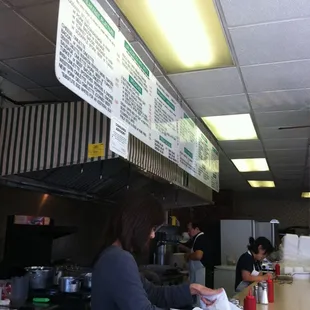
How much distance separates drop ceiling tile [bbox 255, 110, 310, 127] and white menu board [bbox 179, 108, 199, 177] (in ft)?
2.72

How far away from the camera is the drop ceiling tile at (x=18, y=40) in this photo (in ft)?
9.00

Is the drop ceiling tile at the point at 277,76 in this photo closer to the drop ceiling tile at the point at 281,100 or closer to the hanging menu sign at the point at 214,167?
the drop ceiling tile at the point at 281,100

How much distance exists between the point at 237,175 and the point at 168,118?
6.06 meters

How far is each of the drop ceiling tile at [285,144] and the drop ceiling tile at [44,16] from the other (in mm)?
3949

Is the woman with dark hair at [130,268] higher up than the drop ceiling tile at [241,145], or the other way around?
the drop ceiling tile at [241,145]

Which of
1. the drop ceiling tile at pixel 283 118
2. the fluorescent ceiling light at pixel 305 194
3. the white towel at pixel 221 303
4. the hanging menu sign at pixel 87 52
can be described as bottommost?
the white towel at pixel 221 303

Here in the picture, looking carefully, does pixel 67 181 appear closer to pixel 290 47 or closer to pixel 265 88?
pixel 265 88

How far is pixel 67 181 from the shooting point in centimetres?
427

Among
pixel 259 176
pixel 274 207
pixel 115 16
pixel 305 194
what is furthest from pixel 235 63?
pixel 274 207

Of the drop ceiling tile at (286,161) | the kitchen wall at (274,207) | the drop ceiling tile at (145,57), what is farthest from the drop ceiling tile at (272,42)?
the kitchen wall at (274,207)

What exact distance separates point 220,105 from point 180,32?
165cm

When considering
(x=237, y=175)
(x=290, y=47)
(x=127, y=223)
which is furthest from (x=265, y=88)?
(x=237, y=175)

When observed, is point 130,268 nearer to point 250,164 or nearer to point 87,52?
point 87,52

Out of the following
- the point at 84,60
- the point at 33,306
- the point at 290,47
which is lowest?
the point at 33,306
